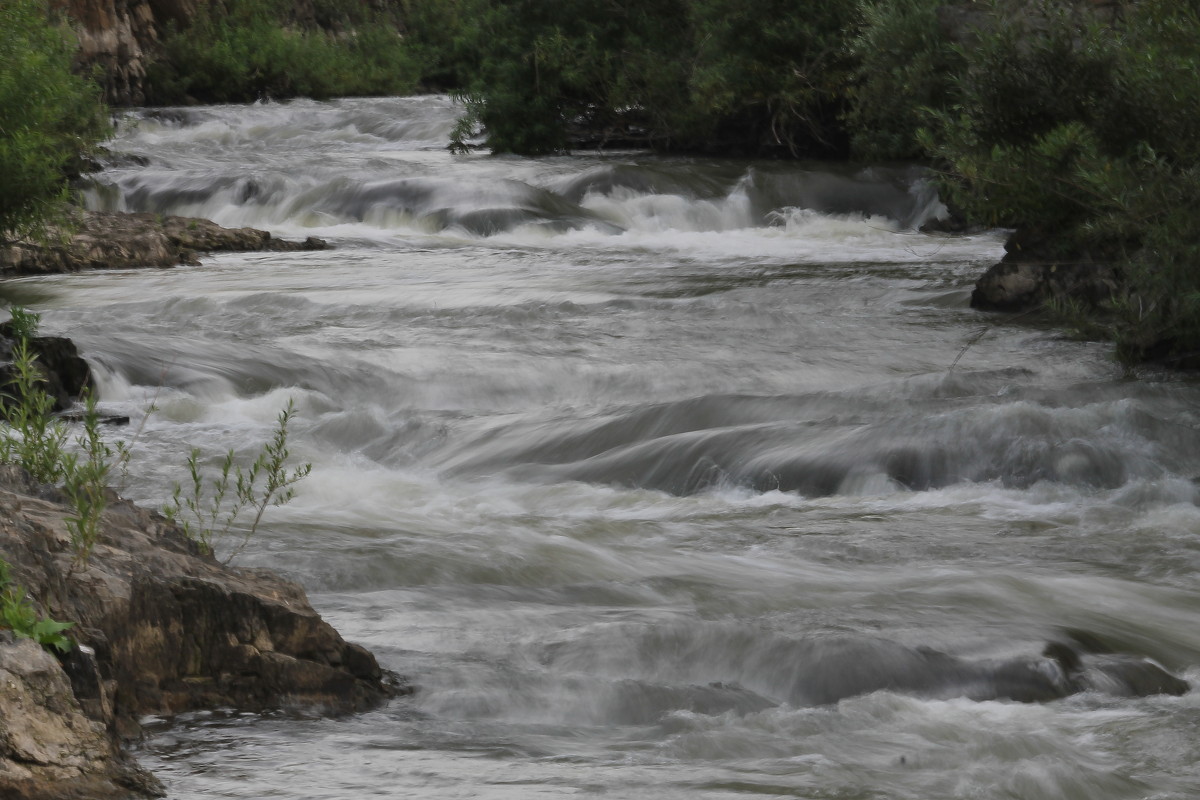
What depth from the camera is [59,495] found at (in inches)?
179

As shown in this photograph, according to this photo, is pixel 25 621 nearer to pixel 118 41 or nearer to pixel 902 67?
pixel 902 67

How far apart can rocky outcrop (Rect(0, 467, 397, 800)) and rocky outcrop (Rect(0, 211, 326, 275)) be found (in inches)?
412

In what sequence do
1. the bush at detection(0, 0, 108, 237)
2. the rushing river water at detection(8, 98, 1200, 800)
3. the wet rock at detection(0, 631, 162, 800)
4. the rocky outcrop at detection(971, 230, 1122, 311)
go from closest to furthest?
the wet rock at detection(0, 631, 162, 800) → the rushing river water at detection(8, 98, 1200, 800) → the rocky outcrop at detection(971, 230, 1122, 311) → the bush at detection(0, 0, 108, 237)

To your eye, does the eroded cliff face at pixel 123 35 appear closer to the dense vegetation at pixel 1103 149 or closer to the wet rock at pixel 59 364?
the wet rock at pixel 59 364

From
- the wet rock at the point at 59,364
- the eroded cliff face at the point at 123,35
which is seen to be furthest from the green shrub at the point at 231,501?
the eroded cliff face at the point at 123,35

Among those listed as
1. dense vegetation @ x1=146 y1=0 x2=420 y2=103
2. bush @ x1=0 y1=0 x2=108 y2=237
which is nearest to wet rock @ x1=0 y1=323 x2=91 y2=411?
bush @ x1=0 y1=0 x2=108 y2=237

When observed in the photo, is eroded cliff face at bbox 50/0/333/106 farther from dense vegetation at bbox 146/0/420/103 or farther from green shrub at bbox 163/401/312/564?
green shrub at bbox 163/401/312/564

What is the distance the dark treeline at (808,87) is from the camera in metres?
9.30

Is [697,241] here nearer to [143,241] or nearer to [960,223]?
[960,223]

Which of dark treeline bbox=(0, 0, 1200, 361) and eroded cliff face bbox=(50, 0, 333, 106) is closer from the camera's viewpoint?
dark treeline bbox=(0, 0, 1200, 361)

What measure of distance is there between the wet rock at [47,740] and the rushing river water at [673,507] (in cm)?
37

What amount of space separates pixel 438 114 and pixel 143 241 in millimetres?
14206

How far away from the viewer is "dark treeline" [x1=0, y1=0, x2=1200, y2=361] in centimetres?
930

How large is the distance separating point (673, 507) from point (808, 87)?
49.6 feet
